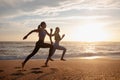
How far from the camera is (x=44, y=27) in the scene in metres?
11.2

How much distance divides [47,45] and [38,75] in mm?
1620

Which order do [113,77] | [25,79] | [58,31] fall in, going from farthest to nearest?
1. [58,31]
2. [113,77]
3. [25,79]

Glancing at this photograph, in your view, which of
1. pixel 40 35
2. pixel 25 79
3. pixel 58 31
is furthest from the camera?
pixel 58 31

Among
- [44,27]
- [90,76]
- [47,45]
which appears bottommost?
[90,76]

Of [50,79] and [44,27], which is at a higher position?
[44,27]

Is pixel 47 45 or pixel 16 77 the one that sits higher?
pixel 47 45

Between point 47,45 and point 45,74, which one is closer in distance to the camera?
point 45,74

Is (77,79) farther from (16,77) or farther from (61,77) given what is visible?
(16,77)

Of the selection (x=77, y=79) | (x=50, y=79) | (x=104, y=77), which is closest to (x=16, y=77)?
(x=50, y=79)

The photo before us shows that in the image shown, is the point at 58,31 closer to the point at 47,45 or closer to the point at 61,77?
the point at 47,45

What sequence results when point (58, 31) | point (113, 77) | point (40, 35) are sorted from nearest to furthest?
point (113, 77) < point (40, 35) < point (58, 31)

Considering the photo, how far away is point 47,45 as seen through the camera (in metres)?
11.1

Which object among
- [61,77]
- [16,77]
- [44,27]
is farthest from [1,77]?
[44,27]

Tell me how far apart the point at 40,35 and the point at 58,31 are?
281 cm
